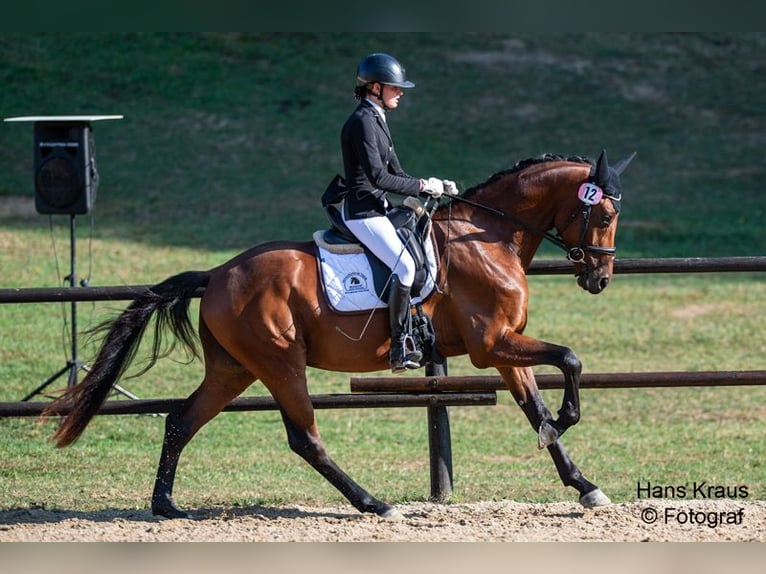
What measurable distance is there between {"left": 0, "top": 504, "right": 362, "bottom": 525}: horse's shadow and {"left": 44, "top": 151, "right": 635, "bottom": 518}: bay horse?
8.1 inches

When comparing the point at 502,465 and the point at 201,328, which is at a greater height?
the point at 201,328

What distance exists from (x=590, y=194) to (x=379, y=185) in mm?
1296

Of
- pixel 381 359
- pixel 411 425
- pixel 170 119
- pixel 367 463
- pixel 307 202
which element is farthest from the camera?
pixel 170 119

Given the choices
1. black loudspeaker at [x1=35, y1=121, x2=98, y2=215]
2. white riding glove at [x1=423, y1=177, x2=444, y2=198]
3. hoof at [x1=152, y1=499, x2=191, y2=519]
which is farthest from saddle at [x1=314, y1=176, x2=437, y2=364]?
black loudspeaker at [x1=35, y1=121, x2=98, y2=215]

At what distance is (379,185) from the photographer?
23.0ft

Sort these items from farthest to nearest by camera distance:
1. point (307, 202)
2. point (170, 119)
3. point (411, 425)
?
point (170, 119), point (307, 202), point (411, 425)

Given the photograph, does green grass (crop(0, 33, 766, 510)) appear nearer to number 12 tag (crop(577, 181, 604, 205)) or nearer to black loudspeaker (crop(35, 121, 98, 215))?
black loudspeaker (crop(35, 121, 98, 215))

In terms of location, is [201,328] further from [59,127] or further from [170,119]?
[170,119]

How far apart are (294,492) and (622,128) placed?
16036 millimetres

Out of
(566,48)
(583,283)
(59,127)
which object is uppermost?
(566,48)

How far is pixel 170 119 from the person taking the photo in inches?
896

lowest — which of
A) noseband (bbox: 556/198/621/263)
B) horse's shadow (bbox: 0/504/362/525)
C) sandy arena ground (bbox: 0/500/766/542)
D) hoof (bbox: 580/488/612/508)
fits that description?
horse's shadow (bbox: 0/504/362/525)

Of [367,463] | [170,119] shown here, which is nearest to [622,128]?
[170,119]

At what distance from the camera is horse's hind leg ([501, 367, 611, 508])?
24.2ft
